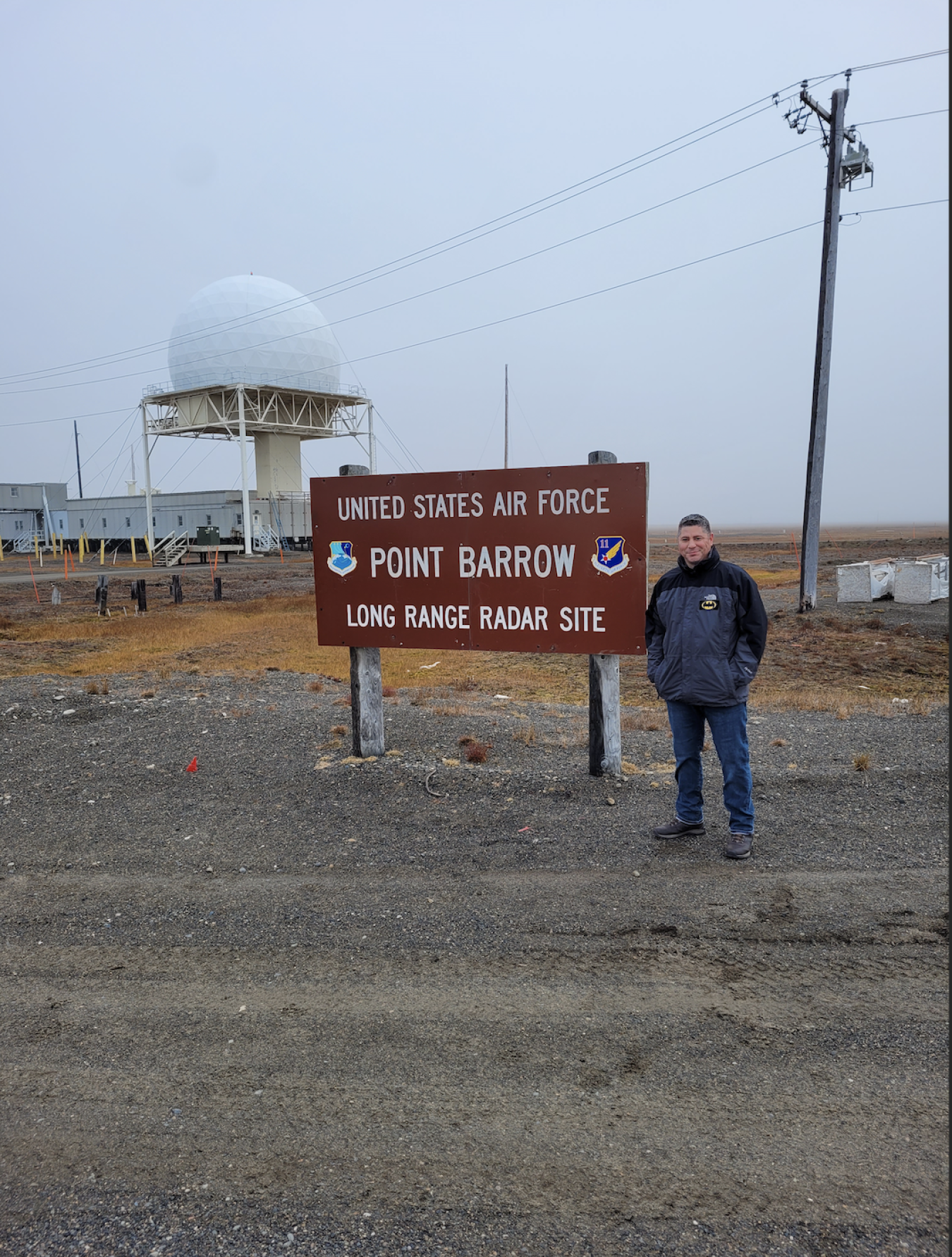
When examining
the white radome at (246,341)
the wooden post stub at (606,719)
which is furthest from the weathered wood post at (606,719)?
the white radome at (246,341)

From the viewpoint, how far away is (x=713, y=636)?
502 cm

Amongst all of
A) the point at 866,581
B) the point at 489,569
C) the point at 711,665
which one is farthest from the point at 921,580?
the point at 711,665

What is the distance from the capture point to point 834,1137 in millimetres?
2621

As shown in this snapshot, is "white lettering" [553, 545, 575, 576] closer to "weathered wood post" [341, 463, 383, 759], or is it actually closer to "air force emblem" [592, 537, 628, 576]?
"air force emblem" [592, 537, 628, 576]

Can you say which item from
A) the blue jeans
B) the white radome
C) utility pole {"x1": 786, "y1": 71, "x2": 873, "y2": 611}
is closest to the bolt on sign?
the blue jeans

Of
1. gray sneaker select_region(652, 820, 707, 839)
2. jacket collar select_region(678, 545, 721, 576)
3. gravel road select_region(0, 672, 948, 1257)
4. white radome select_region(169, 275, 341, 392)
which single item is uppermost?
white radome select_region(169, 275, 341, 392)

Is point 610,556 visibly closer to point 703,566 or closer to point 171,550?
point 703,566

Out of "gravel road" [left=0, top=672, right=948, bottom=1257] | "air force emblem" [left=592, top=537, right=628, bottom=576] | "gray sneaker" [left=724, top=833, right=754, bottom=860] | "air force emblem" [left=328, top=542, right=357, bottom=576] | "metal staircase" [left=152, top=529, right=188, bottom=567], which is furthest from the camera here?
"metal staircase" [left=152, top=529, right=188, bottom=567]

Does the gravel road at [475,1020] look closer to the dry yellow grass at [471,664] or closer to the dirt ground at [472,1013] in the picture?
the dirt ground at [472,1013]

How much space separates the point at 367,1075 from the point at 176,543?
197 feet

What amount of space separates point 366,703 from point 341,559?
1.25 meters

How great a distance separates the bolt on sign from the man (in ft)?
2.30

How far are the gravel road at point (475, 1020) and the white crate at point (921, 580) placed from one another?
1469 cm

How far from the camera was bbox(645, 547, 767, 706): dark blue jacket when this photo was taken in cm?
500
